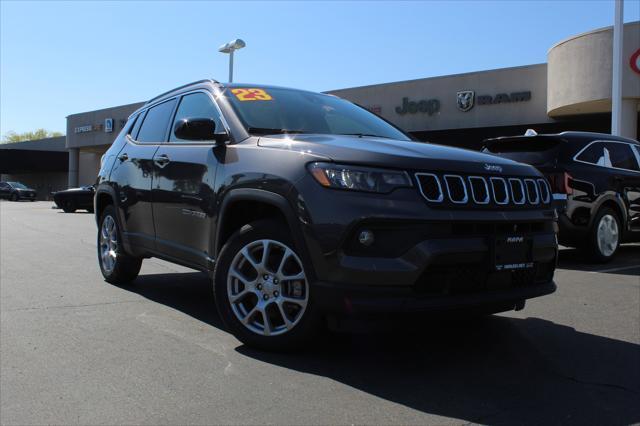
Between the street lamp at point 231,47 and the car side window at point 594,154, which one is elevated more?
the street lamp at point 231,47

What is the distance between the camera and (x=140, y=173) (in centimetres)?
540

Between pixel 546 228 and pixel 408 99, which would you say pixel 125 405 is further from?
pixel 408 99

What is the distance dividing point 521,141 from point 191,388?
6181 millimetres

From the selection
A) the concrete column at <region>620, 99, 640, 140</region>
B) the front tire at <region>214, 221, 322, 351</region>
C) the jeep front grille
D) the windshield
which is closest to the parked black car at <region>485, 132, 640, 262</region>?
the windshield

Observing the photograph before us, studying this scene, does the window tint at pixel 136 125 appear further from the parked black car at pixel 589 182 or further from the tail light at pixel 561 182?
the tail light at pixel 561 182

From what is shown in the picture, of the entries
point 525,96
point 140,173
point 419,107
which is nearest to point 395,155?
point 140,173

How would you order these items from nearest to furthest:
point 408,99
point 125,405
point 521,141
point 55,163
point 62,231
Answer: point 125,405 < point 521,141 < point 62,231 < point 408,99 < point 55,163

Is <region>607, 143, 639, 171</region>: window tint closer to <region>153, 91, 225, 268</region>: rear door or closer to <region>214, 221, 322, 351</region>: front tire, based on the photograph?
<region>153, 91, 225, 268</region>: rear door

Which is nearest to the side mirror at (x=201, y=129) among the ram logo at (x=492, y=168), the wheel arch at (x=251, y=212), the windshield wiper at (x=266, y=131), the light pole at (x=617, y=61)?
the windshield wiper at (x=266, y=131)

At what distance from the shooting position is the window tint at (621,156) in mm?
8273

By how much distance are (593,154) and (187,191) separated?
5894 millimetres

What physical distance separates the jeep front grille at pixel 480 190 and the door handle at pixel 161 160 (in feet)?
7.98

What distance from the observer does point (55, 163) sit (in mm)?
55594

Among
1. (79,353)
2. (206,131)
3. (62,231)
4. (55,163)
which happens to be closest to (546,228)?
(206,131)
